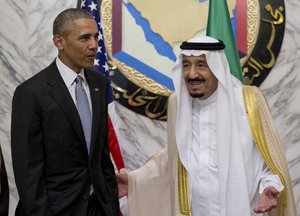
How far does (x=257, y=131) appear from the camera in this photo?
3.11 meters

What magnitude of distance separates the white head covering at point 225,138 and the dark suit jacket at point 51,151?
2.21 ft

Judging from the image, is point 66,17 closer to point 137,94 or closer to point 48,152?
point 48,152

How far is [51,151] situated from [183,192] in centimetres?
95

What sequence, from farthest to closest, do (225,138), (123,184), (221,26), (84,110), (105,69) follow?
(105,69)
(221,26)
(123,184)
(225,138)
(84,110)

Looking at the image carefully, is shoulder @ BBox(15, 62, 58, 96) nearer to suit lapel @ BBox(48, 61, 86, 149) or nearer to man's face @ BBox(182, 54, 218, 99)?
suit lapel @ BBox(48, 61, 86, 149)

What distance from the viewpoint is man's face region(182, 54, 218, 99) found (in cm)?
313

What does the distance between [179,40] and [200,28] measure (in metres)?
0.21

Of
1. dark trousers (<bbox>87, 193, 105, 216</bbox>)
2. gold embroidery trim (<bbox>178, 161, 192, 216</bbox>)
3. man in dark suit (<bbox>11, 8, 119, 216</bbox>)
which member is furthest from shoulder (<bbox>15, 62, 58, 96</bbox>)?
gold embroidery trim (<bbox>178, 161, 192, 216</bbox>)

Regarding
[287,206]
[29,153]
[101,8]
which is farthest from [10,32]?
[287,206]

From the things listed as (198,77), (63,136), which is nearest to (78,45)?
(63,136)

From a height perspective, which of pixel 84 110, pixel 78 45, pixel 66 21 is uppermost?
pixel 66 21

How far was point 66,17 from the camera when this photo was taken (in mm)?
2727

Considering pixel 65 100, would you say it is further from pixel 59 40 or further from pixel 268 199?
pixel 268 199

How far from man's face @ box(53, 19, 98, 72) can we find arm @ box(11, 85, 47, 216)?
30cm
